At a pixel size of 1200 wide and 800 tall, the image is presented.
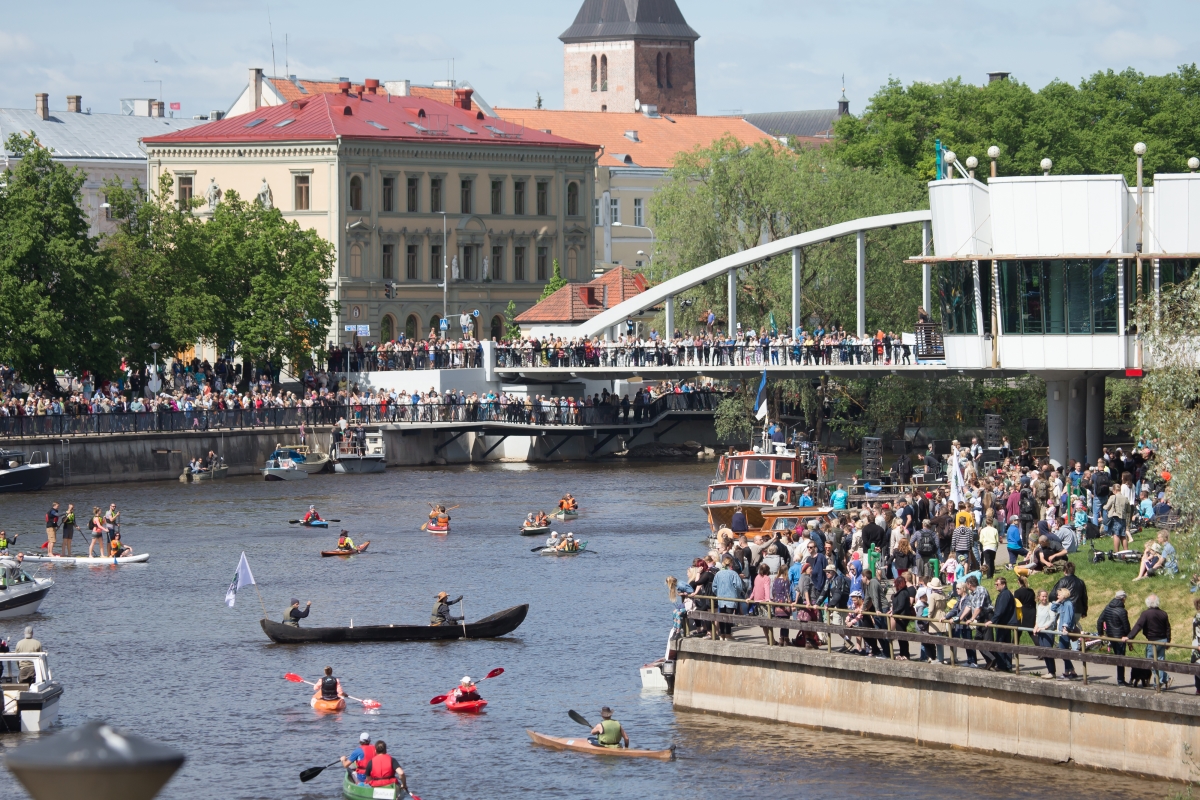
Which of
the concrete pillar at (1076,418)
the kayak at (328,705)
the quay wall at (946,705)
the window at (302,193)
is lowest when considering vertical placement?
the kayak at (328,705)

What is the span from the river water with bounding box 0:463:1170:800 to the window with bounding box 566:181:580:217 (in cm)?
4557

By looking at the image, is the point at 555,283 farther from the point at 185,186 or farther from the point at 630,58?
the point at 630,58

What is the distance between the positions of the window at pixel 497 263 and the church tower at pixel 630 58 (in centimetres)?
6044

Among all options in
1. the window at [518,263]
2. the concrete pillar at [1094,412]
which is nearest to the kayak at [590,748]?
the concrete pillar at [1094,412]

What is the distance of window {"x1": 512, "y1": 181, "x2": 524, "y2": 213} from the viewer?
105188 millimetres

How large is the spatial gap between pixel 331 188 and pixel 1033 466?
5559 centimetres

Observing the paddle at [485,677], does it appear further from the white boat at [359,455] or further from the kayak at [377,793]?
the white boat at [359,455]

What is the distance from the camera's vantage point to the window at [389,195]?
324ft

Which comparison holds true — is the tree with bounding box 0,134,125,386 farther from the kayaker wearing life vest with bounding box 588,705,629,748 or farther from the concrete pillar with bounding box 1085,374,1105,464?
the kayaker wearing life vest with bounding box 588,705,629,748

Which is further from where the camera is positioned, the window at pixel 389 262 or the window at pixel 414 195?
the window at pixel 414 195

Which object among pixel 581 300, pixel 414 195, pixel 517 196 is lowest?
pixel 581 300

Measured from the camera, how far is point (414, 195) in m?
100

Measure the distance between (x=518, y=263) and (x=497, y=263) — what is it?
5.54 feet

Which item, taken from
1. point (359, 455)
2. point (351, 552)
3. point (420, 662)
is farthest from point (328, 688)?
point (359, 455)
